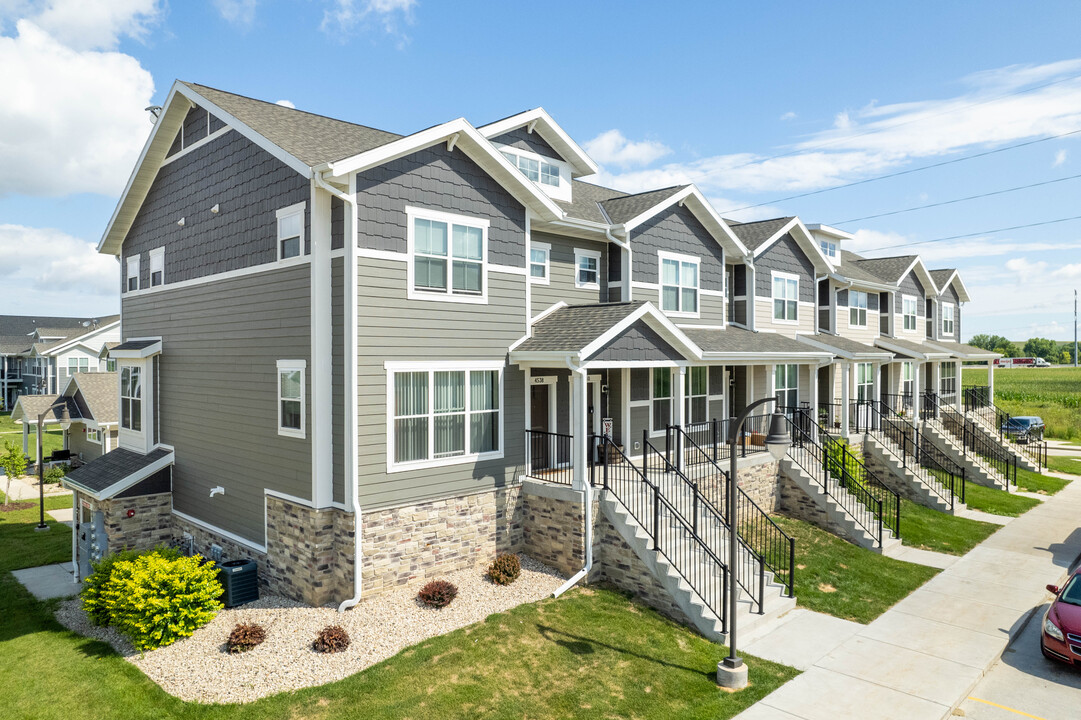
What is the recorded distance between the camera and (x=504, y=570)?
1302 centimetres

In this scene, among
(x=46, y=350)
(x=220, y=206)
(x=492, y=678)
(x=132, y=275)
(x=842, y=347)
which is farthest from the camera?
(x=46, y=350)

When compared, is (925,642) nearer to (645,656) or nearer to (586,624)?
(645,656)

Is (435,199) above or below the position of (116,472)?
above

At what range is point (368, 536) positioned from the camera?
1203 centimetres

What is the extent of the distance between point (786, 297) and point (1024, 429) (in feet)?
72.4

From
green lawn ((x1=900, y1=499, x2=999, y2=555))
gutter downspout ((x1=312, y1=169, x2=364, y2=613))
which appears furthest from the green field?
gutter downspout ((x1=312, y1=169, x2=364, y2=613))

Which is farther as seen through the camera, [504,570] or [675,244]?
[675,244]

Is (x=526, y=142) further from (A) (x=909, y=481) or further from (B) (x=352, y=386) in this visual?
(A) (x=909, y=481)

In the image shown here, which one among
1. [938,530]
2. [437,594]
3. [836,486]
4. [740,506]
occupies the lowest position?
[938,530]

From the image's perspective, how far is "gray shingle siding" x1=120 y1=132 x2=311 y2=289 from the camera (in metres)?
13.2

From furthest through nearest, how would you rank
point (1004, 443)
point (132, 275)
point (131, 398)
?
1. point (1004, 443)
2. point (132, 275)
3. point (131, 398)

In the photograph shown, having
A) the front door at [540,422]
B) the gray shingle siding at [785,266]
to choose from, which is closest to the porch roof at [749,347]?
the gray shingle siding at [785,266]

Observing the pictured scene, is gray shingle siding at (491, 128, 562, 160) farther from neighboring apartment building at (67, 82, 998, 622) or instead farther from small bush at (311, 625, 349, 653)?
small bush at (311, 625, 349, 653)

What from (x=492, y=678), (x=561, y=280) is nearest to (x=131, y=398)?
(x=561, y=280)
